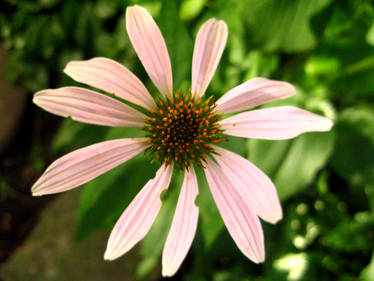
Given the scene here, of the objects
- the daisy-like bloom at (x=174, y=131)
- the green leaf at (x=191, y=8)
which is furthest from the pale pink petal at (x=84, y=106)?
the green leaf at (x=191, y=8)

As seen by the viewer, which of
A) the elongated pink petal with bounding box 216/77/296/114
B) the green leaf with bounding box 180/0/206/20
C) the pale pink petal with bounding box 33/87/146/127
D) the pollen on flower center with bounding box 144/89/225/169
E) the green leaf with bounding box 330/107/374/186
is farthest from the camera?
the green leaf with bounding box 330/107/374/186

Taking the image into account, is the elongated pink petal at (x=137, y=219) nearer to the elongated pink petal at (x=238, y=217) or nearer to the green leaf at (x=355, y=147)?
the elongated pink petal at (x=238, y=217)

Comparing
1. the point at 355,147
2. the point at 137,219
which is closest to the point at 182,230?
the point at 137,219

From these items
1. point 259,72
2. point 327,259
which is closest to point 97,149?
point 259,72

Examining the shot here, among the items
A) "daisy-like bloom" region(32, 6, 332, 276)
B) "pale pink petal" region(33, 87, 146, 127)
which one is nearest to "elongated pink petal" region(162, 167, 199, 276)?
"daisy-like bloom" region(32, 6, 332, 276)

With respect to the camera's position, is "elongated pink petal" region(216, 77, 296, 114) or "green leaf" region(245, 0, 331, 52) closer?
"elongated pink petal" region(216, 77, 296, 114)

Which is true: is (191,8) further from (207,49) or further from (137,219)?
(137,219)

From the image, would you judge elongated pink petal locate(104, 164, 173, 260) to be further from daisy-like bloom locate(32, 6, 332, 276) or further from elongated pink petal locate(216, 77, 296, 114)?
elongated pink petal locate(216, 77, 296, 114)
